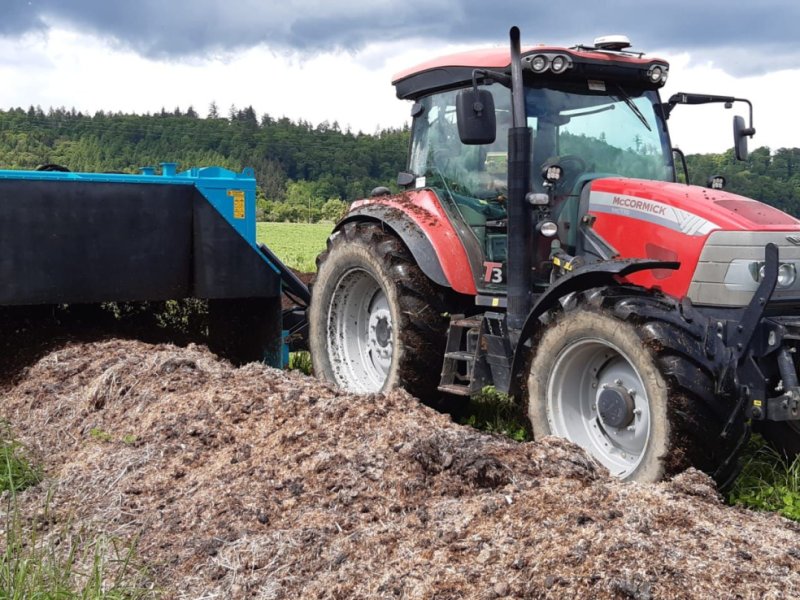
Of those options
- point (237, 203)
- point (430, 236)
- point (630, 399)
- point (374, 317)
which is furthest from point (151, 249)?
point (630, 399)

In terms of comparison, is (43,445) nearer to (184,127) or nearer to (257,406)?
(257,406)

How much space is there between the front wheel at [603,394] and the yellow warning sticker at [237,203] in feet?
11.9

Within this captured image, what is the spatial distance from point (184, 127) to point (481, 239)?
73.8 meters

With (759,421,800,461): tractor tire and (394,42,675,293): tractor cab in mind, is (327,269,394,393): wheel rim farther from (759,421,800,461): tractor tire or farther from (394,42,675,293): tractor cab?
(759,421,800,461): tractor tire

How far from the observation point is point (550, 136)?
5359 mm

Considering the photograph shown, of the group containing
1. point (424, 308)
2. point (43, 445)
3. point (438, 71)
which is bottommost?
point (43, 445)

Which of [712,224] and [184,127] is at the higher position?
[184,127]

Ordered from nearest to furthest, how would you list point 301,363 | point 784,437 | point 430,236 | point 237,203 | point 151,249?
1. point 784,437
2. point 430,236
3. point 151,249
4. point 237,203
5. point 301,363

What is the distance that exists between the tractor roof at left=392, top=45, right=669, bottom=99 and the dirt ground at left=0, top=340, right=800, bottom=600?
2172mm

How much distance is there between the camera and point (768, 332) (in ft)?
13.9

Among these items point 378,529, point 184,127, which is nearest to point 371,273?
point 378,529

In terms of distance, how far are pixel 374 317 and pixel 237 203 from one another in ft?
5.82

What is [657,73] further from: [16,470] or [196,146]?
[196,146]

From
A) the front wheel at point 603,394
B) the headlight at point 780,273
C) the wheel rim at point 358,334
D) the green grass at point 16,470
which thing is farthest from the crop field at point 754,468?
the green grass at point 16,470
